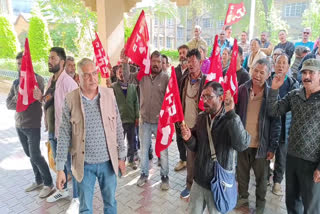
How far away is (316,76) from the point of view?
2.44m

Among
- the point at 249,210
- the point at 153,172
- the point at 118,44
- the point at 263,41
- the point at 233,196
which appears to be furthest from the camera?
the point at 263,41

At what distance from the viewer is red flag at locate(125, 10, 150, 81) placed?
3852 millimetres

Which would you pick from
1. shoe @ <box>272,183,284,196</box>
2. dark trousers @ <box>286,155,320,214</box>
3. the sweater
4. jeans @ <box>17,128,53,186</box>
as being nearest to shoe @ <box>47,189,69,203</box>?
jeans @ <box>17,128,53,186</box>

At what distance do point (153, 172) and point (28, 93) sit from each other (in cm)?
253

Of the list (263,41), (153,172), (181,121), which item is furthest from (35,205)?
→ (263,41)

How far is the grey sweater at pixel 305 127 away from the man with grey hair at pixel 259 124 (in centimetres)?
42

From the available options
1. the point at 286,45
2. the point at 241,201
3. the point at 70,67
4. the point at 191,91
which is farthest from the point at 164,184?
the point at 286,45

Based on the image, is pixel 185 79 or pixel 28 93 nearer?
pixel 28 93

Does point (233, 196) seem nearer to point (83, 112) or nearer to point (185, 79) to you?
point (83, 112)

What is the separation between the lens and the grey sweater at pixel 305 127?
97.3 inches

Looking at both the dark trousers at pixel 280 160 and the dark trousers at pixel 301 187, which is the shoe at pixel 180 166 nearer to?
the dark trousers at pixel 280 160

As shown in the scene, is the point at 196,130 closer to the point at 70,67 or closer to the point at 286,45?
the point at 70,67

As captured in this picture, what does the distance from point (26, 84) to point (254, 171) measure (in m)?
3.41

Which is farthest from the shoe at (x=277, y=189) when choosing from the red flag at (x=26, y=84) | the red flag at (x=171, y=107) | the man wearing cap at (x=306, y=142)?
the red flag at (x=26, y=84)
